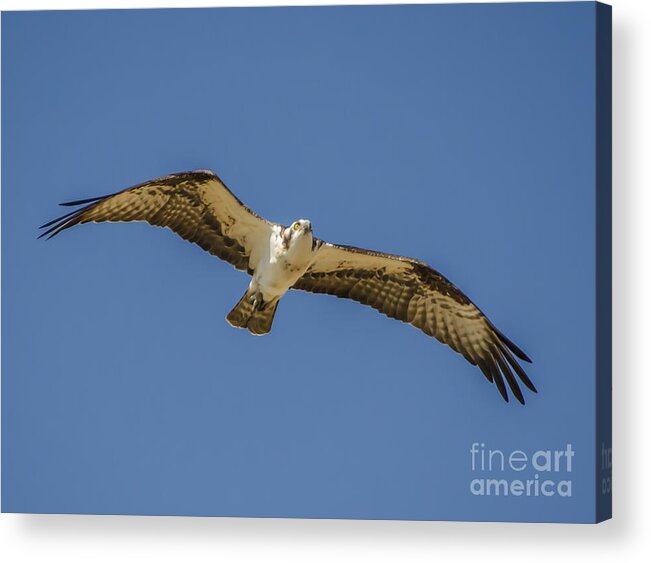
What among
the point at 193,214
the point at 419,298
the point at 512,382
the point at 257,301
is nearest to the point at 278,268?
the point at 257,301

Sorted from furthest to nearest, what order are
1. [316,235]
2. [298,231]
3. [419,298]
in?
[419,298] → [316,235] → [298,231]

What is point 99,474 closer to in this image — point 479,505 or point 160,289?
point 160,289

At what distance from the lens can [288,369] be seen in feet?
27.4

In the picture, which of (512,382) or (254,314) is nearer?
(512,382)

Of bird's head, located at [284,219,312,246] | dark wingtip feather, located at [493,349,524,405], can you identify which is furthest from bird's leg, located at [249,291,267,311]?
dark wingtip feather, located at [493,349,524,405]

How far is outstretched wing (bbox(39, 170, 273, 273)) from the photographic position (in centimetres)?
815

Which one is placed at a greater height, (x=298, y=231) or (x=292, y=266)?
(x=298, y=231)

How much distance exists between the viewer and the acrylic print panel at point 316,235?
26.8 feet

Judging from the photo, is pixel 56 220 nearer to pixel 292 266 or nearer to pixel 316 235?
pixel 292 266

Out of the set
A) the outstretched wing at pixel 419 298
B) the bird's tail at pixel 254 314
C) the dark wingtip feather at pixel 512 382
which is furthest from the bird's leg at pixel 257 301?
the dark wingtip feather at pixel 512 382

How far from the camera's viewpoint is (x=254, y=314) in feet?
27.6

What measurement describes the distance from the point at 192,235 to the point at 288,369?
2.99 feet

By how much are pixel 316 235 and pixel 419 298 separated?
2.33ft

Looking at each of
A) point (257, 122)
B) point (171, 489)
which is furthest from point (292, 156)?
point (171, 489)
